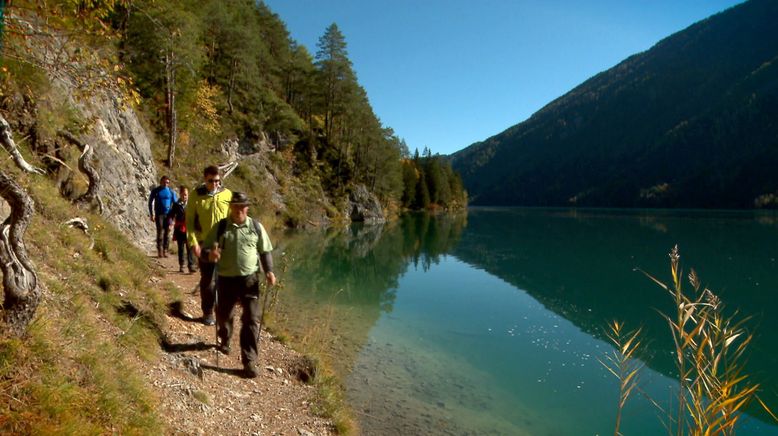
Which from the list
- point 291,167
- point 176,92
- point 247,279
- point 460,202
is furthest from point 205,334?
point 460,202

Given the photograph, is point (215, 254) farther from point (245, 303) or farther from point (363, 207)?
point (363, 207)

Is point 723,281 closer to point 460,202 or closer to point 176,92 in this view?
point 176,92

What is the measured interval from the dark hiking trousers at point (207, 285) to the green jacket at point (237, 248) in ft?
2.94

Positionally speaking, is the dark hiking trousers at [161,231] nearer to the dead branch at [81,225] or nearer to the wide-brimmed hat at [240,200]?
the dead branch at [81,225]

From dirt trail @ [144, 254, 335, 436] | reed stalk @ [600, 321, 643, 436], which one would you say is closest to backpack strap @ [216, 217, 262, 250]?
dirt trail @ [144, 254, 335, 436]

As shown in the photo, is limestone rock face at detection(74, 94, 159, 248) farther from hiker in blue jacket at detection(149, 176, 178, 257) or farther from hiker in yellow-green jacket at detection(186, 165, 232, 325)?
hiker in yellow-green jacket at detection(186, 165, 232, 325)

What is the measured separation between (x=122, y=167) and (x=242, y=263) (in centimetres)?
904

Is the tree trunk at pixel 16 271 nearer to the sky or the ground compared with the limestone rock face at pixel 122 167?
nearer to the ground

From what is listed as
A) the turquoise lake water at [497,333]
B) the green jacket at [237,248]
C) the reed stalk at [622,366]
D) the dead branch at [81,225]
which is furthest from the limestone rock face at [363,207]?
the green jacket at [237,248]

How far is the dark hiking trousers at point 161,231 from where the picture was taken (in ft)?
34.7

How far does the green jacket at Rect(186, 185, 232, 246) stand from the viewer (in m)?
6.40

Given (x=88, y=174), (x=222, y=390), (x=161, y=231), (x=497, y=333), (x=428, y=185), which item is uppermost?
(x=428, y=185)

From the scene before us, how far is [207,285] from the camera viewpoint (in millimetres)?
6609

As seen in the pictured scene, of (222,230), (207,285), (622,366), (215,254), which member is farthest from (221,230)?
(622,366)
